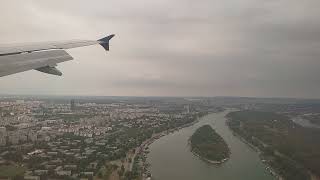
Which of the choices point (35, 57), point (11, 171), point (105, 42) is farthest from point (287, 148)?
point (35, 57)

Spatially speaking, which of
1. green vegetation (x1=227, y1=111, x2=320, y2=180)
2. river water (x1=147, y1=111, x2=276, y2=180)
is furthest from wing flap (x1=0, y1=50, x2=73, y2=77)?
green vegetation (x1=227, y1=111, x2=320, y2=180)

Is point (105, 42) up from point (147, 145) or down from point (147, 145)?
up

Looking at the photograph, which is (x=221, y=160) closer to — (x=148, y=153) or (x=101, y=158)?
(x=148, y=153)

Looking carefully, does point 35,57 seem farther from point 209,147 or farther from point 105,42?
point 209,147

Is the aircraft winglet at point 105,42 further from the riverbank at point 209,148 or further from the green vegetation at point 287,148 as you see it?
→ the riverbank at point 209,148

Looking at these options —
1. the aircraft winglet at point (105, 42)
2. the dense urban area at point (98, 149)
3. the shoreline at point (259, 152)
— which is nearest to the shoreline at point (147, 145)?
the dense urban area at point (98, 149)

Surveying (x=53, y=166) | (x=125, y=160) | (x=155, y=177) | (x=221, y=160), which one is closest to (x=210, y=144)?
(x=221, y=160)

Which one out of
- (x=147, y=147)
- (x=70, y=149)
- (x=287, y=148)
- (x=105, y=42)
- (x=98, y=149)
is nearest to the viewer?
(x=105, y=42)

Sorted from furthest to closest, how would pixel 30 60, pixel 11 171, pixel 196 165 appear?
pixel 196 165 → pixel 11 171 → pixel 30 60
